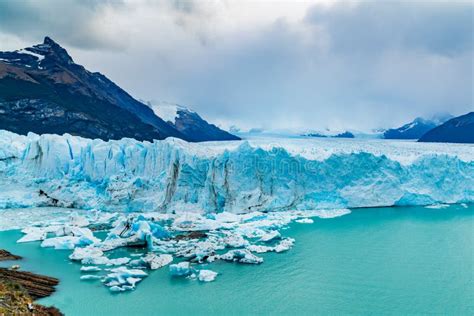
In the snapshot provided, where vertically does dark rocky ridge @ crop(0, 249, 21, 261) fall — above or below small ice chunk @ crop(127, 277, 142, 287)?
above

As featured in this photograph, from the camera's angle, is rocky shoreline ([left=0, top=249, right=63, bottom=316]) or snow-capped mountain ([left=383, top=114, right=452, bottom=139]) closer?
rocky shoreline ([left=0, top=249, right=63, bottom=316])

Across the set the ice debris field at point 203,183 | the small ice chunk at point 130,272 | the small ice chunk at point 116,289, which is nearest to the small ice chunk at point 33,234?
the ice debris field at point 203,183

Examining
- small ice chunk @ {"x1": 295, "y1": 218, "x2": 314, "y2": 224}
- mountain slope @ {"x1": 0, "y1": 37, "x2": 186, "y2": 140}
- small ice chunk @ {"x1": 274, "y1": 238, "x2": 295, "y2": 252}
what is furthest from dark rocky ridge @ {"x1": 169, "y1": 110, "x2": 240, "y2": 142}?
small ice chunk @ {"x1": 274, "y1": 238, "x2": 295, "y2": 252}

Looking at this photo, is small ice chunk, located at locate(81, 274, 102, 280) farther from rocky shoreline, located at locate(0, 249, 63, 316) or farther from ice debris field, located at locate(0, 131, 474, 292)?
ice debris field, located at locate(0, 131, 474, 292)

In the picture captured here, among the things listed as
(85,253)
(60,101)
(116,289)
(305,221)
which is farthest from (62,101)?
(116,289)

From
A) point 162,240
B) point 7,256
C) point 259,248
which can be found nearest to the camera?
point 7,256

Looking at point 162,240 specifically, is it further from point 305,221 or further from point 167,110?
point 167,110

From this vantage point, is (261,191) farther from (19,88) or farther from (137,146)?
(19,88)
